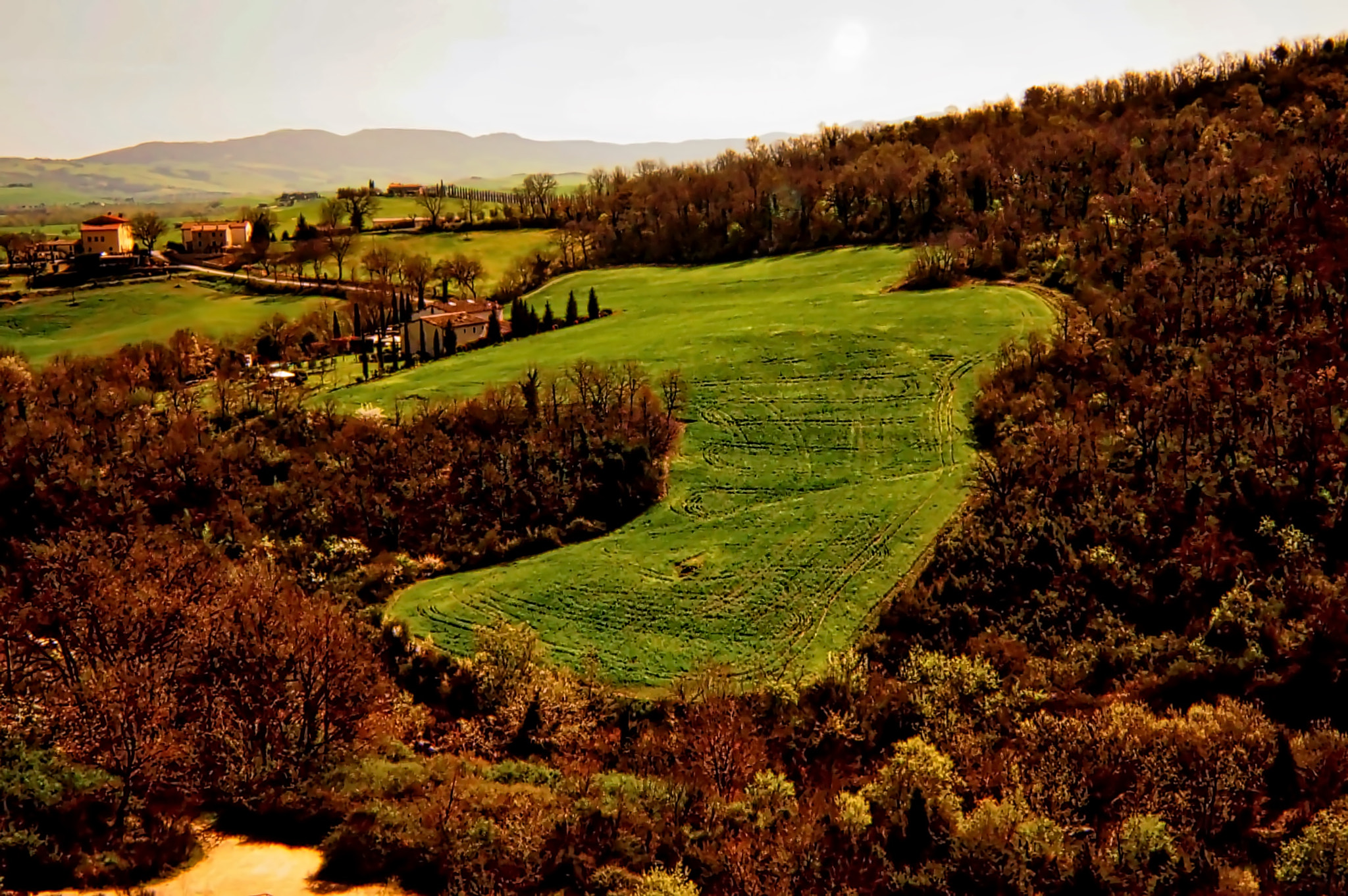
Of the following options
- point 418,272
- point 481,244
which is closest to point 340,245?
point 418,272

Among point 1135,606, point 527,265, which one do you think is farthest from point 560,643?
point 527,265

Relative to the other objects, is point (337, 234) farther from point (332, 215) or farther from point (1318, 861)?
point (1318, 861)

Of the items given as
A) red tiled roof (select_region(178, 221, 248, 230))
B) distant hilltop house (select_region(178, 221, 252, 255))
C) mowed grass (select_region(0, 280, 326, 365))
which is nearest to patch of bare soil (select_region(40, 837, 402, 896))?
mowed grass (select_region(0, 280, 326, 365))

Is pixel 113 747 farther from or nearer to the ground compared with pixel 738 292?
nearer to the ground

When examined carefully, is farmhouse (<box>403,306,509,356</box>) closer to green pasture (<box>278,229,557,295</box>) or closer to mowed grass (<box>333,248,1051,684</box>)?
mowed grass (<box>333,248,1051,684</box>)

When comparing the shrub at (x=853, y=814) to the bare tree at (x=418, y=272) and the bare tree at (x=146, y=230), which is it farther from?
the bare tree at (x=146, y=230)

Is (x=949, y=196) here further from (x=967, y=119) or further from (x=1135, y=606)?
(x=1135, y=606)
